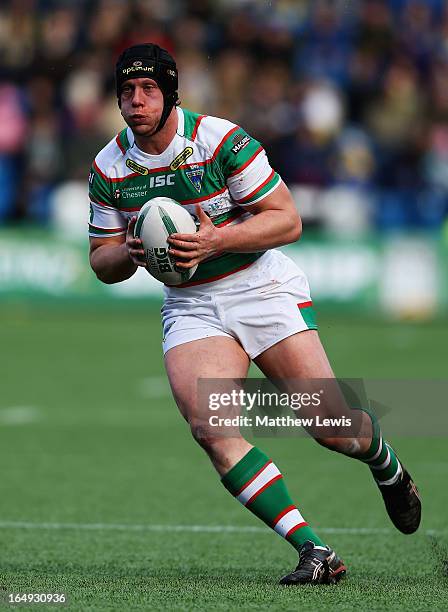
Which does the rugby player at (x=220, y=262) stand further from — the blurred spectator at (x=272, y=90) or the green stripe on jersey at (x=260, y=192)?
the blurred spectator at (x=272, y=90)

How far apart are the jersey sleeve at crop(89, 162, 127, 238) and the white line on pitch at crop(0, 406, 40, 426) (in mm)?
5065

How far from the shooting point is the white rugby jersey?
5402mm

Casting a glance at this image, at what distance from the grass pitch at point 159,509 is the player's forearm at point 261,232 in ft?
4.38

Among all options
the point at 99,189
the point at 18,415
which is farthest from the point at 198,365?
the point at 18,415

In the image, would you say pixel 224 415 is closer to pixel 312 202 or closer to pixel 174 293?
pixel 174 293

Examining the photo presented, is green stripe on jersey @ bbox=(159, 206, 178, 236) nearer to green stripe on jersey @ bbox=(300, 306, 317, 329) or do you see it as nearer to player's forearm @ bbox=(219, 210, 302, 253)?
player's forearm @ bbox=(219, 210, 302, 253)

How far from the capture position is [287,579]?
5191 millimetres

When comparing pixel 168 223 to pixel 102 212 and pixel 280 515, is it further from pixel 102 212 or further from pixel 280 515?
pixel 280 515

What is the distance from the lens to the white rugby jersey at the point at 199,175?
5.40m

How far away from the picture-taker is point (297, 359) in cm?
544

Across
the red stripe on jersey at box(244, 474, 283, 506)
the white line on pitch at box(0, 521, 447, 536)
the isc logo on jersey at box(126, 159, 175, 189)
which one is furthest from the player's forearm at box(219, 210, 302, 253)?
the white line on pitch at box(0, 521, 447, 536)

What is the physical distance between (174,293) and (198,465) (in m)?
3.46

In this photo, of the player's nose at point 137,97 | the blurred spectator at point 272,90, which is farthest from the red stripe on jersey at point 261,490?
the blurred spectator at point 272,90

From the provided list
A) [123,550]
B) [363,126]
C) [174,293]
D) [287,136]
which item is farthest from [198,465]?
[363,126]
